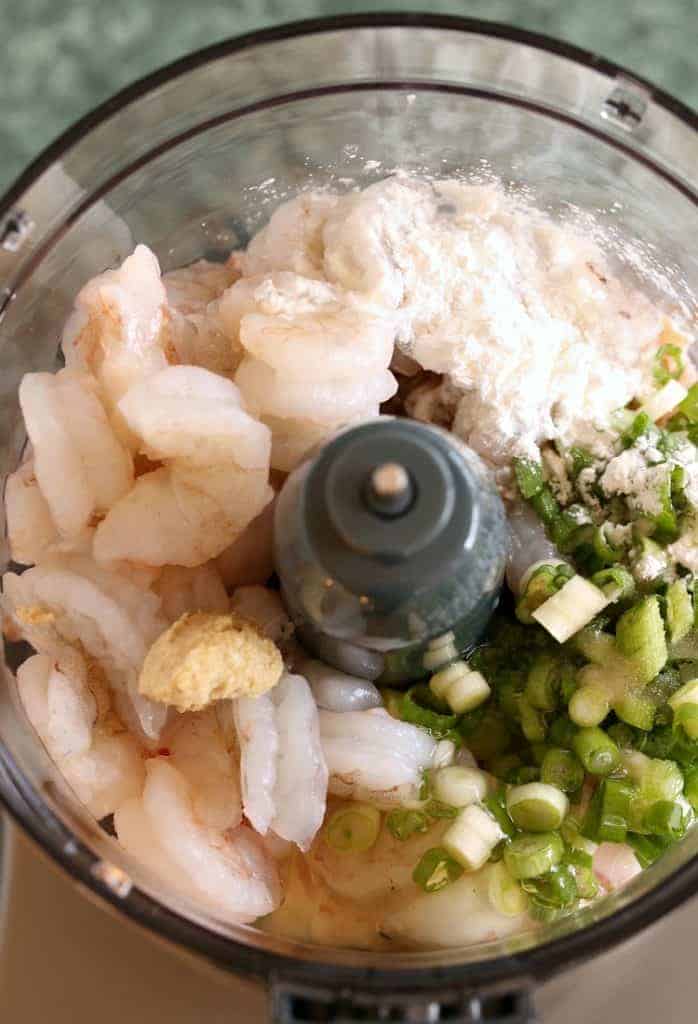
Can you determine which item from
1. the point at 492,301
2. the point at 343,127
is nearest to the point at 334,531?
the point at 492,301

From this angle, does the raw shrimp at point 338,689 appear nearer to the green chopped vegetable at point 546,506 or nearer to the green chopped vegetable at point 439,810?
the green chopped vegetable at point 439,810

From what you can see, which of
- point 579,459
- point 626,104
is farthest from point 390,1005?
point 626,104

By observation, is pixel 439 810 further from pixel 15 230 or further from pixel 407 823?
pixel 15 230

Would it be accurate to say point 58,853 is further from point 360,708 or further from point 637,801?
point 637,801

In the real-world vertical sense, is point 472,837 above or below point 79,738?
above

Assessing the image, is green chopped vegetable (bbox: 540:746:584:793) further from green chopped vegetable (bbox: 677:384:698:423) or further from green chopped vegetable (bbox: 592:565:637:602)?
green chopped vegetable (bbox: 677:384:698:423)

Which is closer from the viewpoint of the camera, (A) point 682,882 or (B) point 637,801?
(A) point 682,882
